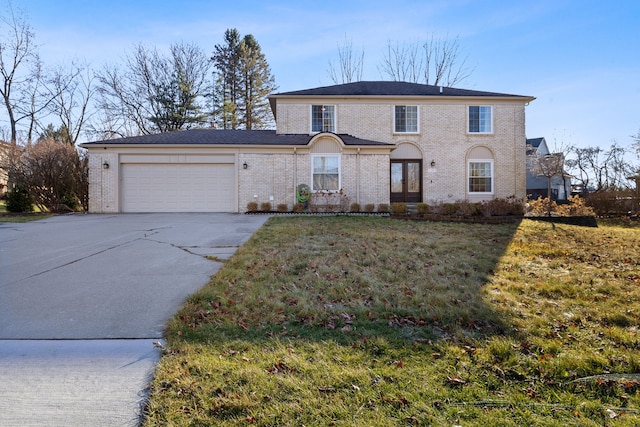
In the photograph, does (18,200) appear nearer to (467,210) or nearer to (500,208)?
(467,210)

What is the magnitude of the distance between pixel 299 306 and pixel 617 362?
116 inches

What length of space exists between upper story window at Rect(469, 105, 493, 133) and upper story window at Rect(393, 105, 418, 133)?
2.98 m

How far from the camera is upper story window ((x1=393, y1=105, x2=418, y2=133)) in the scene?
18359 mm

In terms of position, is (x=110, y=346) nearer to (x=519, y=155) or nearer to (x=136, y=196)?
(x=136, y=196)

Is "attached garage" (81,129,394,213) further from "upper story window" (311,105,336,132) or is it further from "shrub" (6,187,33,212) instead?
"shrub" (6,187,33,212)

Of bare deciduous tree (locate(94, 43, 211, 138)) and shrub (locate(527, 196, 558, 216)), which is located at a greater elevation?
bare deciduous tree (locate(94, 43, 211, 138))

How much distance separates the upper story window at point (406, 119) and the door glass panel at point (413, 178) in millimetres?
1869

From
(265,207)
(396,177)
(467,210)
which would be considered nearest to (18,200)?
(265,207)

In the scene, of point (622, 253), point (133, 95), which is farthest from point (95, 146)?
point (622, 253)

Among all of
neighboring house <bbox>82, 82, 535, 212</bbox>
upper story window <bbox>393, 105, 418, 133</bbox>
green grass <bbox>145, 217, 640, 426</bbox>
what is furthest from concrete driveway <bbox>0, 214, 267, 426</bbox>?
upper story window <bbox>393, 105, 418, 133</bbox>

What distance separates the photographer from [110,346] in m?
3.14

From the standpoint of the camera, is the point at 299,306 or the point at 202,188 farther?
the point at 202,188

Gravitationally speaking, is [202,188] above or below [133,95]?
below

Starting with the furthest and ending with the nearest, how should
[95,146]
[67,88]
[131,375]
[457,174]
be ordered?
[67,88] → [457,174] → [95,146] → [131,375]
